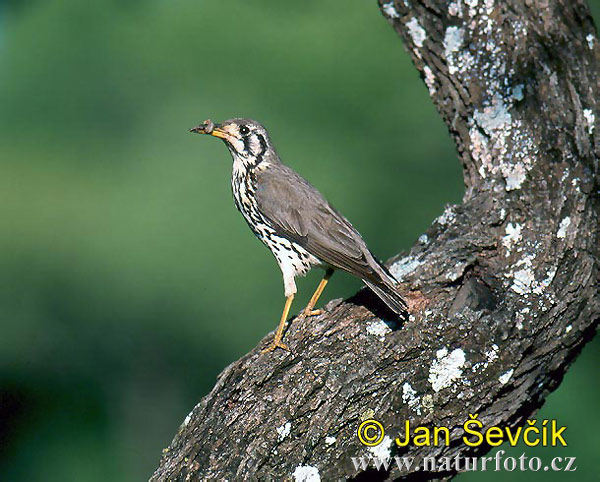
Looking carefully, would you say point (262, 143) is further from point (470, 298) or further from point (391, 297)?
point (470, 298)

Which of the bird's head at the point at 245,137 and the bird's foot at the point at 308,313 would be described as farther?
the bird's head at the point at 245,137

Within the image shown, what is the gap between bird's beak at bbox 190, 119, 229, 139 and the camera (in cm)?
489

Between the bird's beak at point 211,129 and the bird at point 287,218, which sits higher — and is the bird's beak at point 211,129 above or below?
above

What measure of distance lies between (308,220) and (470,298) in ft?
3.82

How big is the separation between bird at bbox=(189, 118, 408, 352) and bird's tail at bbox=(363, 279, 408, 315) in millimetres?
195

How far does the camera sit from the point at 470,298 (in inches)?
A: 147

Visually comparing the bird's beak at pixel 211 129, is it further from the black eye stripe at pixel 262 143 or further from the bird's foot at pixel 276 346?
the bird's foot at pixel 276 346

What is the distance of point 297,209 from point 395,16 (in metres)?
1.18

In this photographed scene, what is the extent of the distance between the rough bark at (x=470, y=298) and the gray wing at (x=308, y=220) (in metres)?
0.31

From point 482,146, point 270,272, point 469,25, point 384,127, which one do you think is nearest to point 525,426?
point 482,146

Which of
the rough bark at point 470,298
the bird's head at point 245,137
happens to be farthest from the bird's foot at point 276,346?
the bird's head at point 245,137

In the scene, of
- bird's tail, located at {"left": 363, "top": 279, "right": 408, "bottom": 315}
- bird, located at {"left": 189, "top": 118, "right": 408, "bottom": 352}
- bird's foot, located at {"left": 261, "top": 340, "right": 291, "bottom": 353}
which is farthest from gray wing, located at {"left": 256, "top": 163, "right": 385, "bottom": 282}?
bird's foot, located at {"left": 261, "top": 340, "right": 291, "bottom": 353}

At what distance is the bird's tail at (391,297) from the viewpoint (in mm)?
3682

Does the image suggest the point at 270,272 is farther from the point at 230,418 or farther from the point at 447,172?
the point at 230,418
